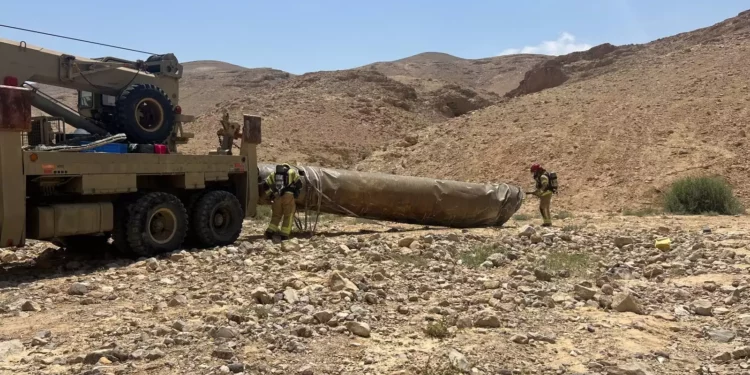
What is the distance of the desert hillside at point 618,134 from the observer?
2067 centimetres

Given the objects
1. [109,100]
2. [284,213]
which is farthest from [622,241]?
[109,100]

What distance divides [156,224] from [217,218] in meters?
1.24

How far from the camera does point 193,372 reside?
4566mm

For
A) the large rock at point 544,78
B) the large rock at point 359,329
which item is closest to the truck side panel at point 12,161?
the large rock at point 359,329

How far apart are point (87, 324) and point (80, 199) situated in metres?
3.31

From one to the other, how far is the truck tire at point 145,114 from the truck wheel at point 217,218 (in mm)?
1161

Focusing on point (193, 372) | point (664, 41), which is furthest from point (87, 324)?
point (664, 41)

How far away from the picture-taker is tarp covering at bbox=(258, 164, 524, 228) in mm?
12070

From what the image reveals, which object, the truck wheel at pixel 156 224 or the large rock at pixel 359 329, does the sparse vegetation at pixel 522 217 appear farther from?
the large rock at pixel 359 329

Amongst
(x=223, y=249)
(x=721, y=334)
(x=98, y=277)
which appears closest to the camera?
(x=721, y=334)

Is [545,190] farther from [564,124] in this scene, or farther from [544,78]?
[544,78]

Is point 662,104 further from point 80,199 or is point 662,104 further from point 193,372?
point 193,372

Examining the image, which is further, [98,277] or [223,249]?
[223,249]

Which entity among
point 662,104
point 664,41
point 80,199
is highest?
point 664,41
